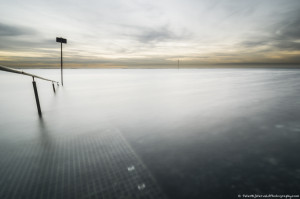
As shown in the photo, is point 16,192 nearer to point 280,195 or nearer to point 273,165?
point 280,195

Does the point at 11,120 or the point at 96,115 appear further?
the point at 96,115

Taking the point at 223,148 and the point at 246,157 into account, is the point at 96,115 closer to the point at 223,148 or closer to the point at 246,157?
the point at 223,148

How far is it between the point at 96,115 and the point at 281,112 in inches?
306

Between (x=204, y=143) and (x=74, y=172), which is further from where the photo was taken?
(x=204, y=143)

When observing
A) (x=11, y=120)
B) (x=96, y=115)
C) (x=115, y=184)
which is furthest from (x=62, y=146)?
(x=11, y=120)

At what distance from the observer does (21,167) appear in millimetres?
2576

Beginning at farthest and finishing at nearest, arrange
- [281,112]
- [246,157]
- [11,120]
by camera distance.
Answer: [281,112] → [11,120] → [246,157]

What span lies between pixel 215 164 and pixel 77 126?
421 centimetres

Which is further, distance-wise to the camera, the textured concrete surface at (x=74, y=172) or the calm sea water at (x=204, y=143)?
the calm sea water at (x=204, y=143)

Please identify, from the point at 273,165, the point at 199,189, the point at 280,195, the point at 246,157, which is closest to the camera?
the point at 280,195

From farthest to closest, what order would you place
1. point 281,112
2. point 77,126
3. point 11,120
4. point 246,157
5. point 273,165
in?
point 281,112 < point 11,120 < point 77,126 < point 246,157 < point 273,165

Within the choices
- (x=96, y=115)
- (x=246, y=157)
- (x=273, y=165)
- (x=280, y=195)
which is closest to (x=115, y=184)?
(x=280, y=195)

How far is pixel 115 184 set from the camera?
2197 millimetres

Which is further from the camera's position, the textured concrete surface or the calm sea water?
the calm sea water
